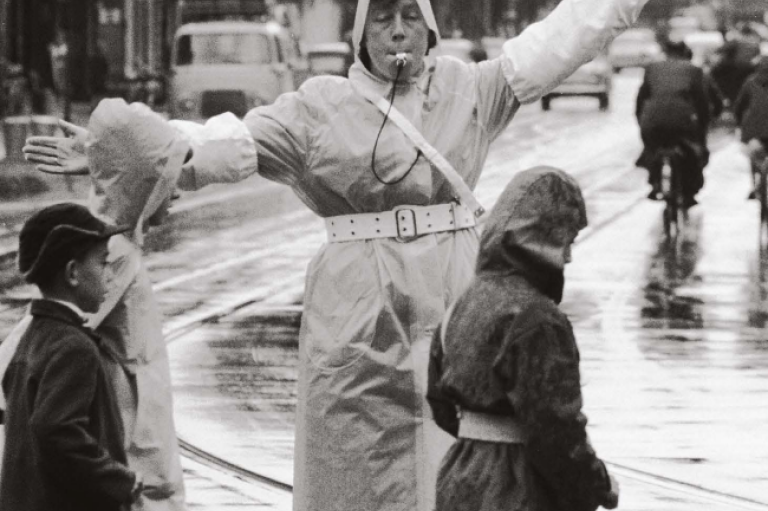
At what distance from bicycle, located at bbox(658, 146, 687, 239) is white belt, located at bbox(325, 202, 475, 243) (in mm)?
13276

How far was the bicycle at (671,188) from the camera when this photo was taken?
61.8ft

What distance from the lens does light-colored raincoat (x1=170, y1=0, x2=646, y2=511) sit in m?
5.47

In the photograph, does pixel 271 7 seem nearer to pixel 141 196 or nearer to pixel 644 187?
pixel 644 187

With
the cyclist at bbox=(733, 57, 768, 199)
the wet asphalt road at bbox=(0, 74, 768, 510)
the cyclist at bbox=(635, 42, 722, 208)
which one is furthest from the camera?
the cyclist at bbox=(635, 42, 722, 208)

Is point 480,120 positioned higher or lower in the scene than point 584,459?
higher

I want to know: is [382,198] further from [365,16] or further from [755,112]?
[755,112]

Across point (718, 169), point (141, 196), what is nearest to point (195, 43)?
point (718, 169)

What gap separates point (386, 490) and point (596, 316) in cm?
780

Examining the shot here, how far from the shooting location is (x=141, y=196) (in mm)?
5855

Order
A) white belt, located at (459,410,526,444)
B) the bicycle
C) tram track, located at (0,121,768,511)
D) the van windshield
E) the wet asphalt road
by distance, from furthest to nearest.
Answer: the van windshield, the bicycle, the wet asphalt road, tram track, located at (0,121,768,511), white belt, located at (459,410,526,444)

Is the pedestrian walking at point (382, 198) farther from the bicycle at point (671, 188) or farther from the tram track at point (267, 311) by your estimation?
the bicycle at point (671, 188)

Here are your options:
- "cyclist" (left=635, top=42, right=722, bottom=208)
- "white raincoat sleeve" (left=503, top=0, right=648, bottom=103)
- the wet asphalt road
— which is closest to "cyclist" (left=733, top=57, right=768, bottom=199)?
"cyclist" (left=635, top=42, right=722, bottom=208)

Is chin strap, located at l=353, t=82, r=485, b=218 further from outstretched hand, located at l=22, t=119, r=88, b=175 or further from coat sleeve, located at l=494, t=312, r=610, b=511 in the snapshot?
coat sleeve, located at l=494, t=312, r=610, b=511

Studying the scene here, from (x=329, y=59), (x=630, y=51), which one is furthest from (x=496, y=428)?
(x=630, y=51)
